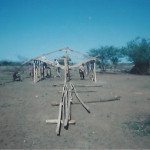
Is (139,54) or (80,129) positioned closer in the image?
(80,129)

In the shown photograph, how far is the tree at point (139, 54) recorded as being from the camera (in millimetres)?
34250

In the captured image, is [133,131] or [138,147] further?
[133,131]

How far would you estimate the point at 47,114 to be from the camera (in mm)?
6836

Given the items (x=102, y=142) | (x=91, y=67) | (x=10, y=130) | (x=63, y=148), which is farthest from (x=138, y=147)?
(x=91, y=67)

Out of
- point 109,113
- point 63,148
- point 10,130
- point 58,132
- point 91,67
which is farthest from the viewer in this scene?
point 91,67

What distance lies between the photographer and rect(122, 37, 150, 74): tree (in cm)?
3425

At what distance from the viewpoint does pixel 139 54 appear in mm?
34750

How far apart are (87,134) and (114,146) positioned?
98 centimetres

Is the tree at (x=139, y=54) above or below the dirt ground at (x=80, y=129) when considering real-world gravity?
above

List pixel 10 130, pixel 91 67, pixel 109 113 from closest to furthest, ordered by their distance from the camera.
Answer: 1. pixel 10 130
2. pixel 109 113
3. pixel 91 67

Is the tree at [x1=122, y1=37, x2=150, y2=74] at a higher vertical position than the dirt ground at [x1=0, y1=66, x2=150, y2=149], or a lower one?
higher

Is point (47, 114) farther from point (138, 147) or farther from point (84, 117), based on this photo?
point (138, 147)

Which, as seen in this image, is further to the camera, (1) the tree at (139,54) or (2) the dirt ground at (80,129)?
(1) the tree at (139,54)

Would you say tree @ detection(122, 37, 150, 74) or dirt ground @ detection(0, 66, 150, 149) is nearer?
dirt ground @ detection(0, 66, 150, 149)
